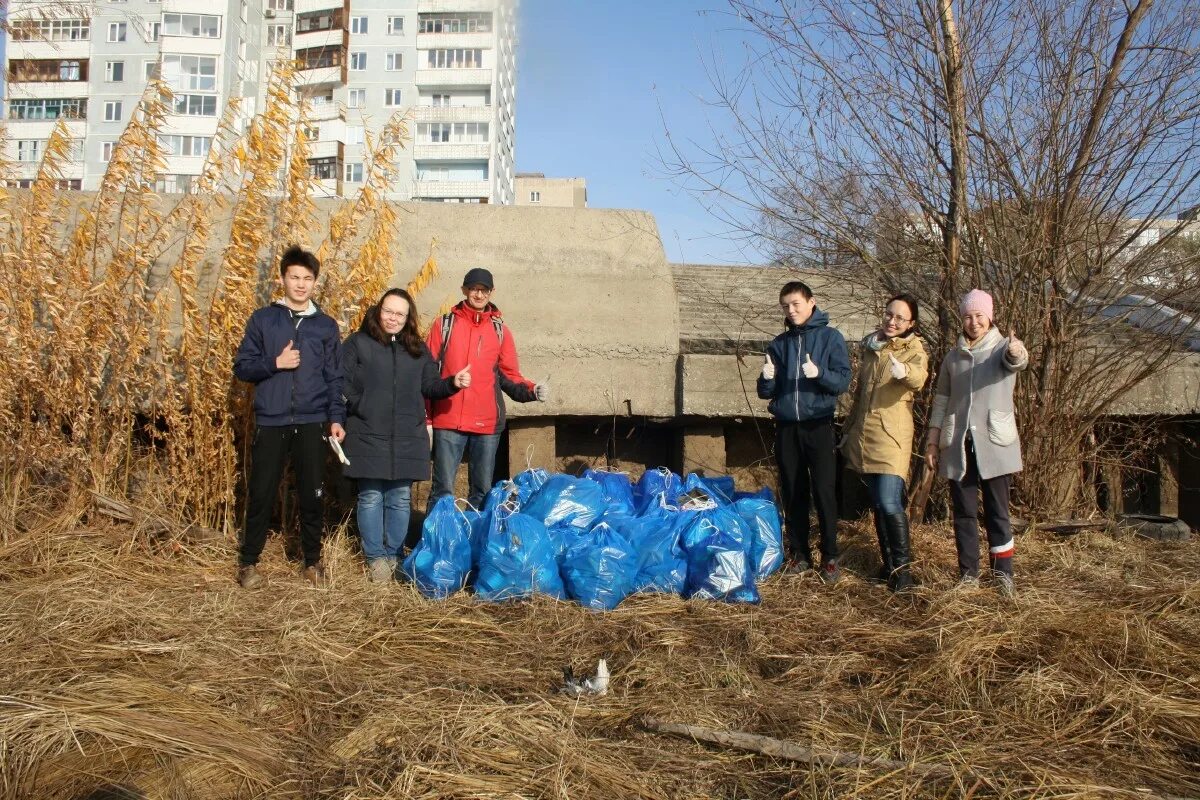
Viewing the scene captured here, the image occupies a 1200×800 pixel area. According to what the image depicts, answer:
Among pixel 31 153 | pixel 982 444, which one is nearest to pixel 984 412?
pixel 982 444

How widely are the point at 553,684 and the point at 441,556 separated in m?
1.21

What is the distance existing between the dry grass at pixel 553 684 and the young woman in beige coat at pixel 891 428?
9.8 inches

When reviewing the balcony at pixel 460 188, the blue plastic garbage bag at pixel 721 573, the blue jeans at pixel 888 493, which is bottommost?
the blue plastic garbage bag at pixel 721 573

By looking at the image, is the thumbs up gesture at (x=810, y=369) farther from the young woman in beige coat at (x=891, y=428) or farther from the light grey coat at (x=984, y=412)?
the light grey coat at (x=984, y=412)

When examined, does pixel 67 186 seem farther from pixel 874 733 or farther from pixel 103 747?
pixel 874 733

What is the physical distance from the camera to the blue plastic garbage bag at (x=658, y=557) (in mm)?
4289

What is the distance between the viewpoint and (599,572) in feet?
13.6

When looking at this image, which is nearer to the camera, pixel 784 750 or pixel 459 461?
pixel 784 750

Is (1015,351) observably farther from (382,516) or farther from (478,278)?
(382,516)

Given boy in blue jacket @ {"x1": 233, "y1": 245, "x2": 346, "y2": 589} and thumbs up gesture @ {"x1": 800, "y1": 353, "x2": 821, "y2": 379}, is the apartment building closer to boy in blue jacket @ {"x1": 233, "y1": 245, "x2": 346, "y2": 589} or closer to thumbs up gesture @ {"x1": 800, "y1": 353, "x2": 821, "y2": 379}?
boy in blue jacket @ {"x1": 233, "y1": 245, "x2": 346, "y2": 589}

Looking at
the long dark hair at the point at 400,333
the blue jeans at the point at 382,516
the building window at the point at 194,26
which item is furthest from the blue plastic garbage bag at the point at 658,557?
the building window at the point at 194,26

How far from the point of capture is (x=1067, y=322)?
5246mm

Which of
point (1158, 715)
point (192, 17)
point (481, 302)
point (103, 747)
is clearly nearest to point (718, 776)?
point (1158, 715)

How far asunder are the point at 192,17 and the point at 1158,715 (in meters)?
39.5
